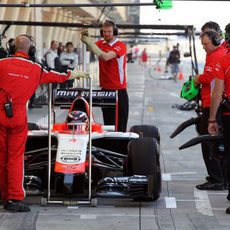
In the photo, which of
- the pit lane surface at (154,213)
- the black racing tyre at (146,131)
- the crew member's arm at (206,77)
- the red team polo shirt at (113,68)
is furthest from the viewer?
the red team polo shirt at (113,68)

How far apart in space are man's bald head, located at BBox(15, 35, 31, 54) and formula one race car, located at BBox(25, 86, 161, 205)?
3.03 feet

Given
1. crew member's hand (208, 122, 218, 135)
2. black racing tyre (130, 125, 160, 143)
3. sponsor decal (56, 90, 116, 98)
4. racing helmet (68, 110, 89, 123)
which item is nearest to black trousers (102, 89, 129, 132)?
black racing tyre (130, 125, 160, 143)

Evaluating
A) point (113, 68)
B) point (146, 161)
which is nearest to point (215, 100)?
point (146, 161)

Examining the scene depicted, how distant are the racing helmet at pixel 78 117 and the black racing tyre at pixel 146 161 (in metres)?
0.58

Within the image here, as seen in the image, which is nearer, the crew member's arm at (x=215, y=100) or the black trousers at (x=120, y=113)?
the crew member's arm at (x=215, y=100)

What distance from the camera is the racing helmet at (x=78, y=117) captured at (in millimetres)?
7639

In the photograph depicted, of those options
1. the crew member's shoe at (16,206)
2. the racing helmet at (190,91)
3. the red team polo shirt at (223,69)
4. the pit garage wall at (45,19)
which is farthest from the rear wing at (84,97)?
Result: the pit garage wall at (45,19)

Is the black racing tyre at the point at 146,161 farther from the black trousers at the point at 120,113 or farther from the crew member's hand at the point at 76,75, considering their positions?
the black trousers at the point at 120,113

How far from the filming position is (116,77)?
31.0 feet

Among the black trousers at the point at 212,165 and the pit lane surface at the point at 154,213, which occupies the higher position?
the black trousers at the point at 212,165

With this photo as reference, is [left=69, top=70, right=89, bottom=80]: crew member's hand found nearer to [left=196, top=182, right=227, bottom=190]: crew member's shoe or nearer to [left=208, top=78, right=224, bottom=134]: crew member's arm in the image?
[left=208, top=78, right=224, bottom=134]: crew member's arm

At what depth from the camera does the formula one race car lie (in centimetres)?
712

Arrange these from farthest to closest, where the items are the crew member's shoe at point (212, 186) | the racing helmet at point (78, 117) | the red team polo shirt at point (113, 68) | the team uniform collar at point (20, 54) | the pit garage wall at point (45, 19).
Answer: the pit garage wall at point (45, 19), the red team polo shirt at point (113, 68), the crew member's shoe at point (212, 186), the racing helmet at point (78, 117), the team uniform collar at point (20, 54)

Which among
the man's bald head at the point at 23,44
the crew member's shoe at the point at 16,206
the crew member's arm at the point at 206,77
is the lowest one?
the crew member's shoe at the point at 16,206
